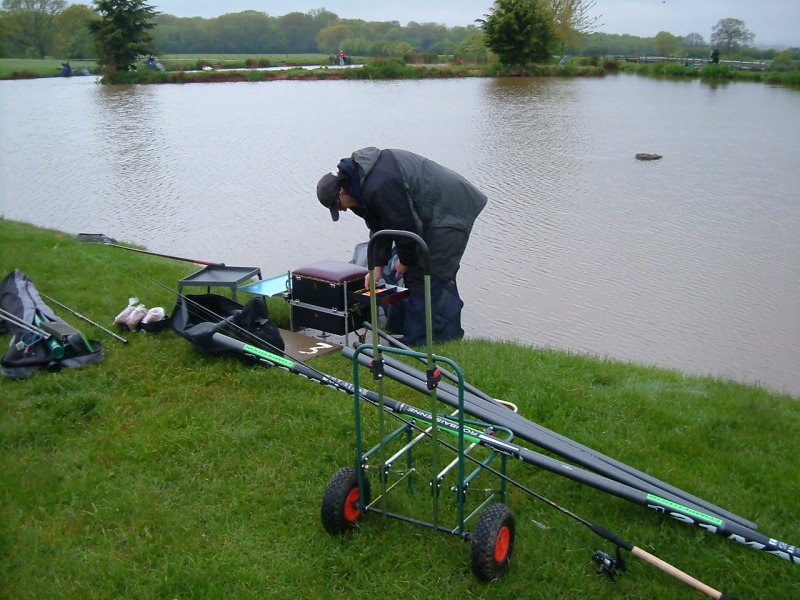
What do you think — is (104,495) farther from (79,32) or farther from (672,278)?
(79,32)

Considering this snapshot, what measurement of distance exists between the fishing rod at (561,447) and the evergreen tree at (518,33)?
42416mm

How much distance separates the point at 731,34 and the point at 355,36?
4656 centimetres

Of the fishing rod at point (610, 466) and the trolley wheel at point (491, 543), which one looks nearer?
the trolley wheel at point (491, 543)

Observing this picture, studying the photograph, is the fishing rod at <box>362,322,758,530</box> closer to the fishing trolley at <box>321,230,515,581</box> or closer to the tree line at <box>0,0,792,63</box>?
the fishing trolley at <box>321,230,515,581</box>

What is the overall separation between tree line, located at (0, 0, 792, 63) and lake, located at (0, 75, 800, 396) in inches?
687

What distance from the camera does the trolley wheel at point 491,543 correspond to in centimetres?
279

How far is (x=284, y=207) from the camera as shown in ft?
39.8

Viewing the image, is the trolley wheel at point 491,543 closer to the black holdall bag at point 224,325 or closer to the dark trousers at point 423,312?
the black holdall bag at point 224,325

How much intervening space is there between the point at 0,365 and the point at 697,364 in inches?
216

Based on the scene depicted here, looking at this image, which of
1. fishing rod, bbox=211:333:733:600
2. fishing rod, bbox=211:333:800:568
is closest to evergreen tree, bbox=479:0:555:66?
fishing rod, bbox=211:333:733:600

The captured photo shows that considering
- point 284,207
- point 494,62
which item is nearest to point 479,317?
point 284,207

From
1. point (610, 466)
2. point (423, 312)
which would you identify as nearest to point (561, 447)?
point (610, 466)

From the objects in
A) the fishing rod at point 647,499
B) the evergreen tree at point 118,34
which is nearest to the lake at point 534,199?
the fishing rod at point 647,499

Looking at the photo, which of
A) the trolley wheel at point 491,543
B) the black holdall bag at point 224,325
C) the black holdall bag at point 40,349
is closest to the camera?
the trolley wheel at point 491,543
